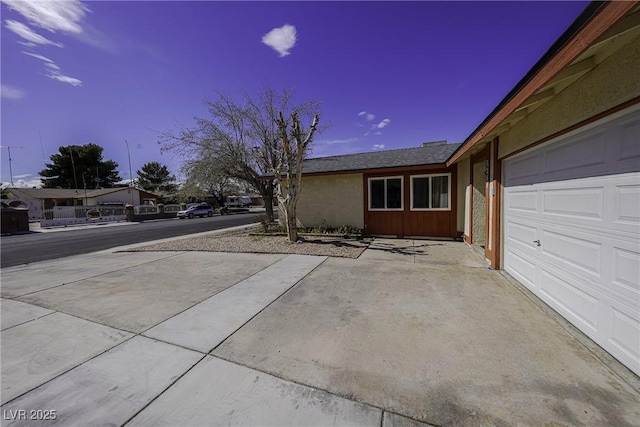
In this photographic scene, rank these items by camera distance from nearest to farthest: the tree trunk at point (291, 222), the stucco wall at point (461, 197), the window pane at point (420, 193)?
the stucco wall at point (461, 197), the tree trunk at point (291, 222), the window pane at point (420, 193)

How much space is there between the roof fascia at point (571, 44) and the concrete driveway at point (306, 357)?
9.22 feet

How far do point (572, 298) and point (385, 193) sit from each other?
22.8ft

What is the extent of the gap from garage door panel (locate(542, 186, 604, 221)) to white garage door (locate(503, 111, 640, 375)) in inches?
0.4

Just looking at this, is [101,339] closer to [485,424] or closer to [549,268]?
[485,424]

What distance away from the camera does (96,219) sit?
2506cm

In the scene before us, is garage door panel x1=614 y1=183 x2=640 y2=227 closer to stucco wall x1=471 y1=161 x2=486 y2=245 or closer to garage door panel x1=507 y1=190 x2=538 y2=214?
garage door panel x1=507 y1=190 x2=538 y2=214

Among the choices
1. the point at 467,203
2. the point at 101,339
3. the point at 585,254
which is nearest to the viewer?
the point at 585,254

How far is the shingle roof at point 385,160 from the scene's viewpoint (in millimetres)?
9141

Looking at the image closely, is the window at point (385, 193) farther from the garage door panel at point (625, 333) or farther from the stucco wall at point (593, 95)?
the garage door panel at point (625, 333)

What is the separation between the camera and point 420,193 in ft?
30.6

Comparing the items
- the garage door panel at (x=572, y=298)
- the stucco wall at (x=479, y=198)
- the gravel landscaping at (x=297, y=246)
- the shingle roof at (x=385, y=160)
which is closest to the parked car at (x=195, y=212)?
the gravel landscaping at (x=297, y=246)

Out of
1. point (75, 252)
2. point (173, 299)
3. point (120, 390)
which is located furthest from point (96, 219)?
point (120, 390)

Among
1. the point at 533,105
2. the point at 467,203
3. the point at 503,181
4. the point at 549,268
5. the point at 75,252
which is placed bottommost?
the point at 75,252

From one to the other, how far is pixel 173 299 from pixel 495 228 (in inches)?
257
